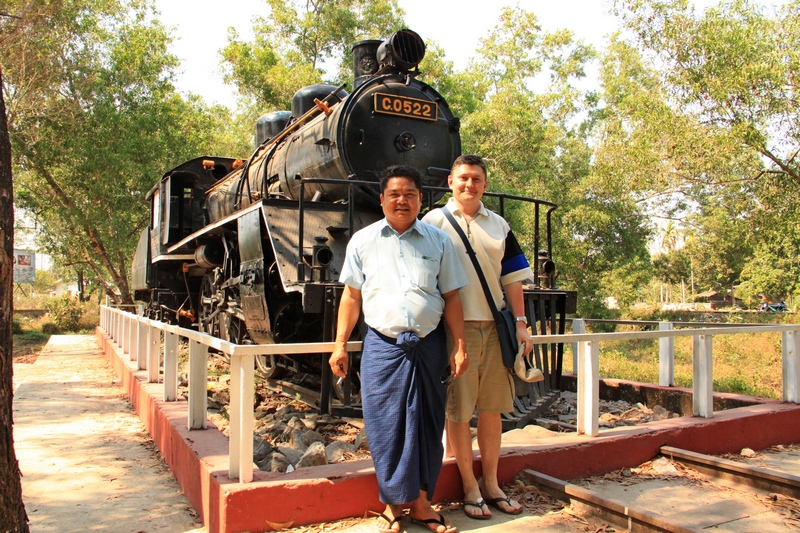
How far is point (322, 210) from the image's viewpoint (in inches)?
229

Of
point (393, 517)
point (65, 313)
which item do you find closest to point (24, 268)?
point (65, 313)

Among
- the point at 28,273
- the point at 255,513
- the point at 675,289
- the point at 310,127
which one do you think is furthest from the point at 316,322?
the point at 675,289

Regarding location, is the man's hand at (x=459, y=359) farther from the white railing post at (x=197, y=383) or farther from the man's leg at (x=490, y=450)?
the white railing post at (x=197, y=383)

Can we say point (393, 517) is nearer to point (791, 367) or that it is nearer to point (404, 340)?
point (404, 340)

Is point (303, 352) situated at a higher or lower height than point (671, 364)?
higher

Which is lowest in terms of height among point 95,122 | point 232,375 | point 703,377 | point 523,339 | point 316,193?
point 703,377

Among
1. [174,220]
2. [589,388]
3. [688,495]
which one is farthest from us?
[174,220]

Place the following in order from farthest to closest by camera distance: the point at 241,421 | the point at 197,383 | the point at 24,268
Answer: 1. the point at 24,268
2. the point at 197,383
3. the point at 241,421

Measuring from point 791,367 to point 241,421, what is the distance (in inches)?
177

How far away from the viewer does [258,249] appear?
5805 millimetres

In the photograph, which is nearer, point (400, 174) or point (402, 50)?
point (400, 174)

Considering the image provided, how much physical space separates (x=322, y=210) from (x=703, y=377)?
136 inches

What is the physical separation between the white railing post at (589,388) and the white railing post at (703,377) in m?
0.97

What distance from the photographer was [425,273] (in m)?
2.79
